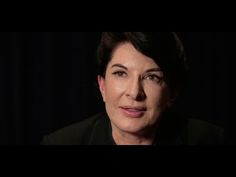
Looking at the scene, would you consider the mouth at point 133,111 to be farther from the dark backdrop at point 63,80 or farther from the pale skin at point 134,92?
the dark backdrop at point 63,80

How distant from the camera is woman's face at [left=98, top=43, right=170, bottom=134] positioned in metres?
1.36

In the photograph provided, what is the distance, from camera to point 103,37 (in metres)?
1.49

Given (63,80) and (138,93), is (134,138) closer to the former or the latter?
(138,93)

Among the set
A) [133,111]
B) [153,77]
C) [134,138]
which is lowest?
[134,138]

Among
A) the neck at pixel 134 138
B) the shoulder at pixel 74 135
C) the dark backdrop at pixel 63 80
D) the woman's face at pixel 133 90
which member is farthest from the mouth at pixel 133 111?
the dark backdrop at pixel 63 80

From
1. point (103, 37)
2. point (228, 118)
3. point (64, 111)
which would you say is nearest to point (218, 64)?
point (228, 118)

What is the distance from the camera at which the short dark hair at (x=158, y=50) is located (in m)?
1.37

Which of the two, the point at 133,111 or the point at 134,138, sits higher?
the point at 133,111

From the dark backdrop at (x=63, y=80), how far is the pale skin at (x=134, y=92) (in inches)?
11.0

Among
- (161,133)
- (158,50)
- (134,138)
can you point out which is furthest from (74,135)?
(158,50)

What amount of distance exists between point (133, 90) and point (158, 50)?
17 centimetres

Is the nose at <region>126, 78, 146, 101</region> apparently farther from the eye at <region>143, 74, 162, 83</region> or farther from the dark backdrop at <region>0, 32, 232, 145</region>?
the dark backdrop at <region>0, 32, 232, 145</region>

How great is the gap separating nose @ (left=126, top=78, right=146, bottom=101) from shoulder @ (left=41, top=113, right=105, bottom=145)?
286 millimetres

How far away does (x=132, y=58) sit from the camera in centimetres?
136
